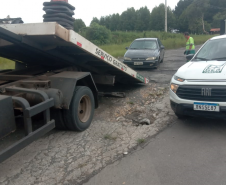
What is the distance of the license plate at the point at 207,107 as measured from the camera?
3986 mm

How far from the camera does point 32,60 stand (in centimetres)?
539

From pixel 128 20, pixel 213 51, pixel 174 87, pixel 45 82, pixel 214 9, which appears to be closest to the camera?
pixel 45 82

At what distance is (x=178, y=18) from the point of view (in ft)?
251

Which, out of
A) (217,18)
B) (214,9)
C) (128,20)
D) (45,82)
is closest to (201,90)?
(45,82)

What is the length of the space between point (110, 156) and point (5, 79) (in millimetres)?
2521

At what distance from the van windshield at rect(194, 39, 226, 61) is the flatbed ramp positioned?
6.03 feet

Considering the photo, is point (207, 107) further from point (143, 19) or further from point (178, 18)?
point (143, 19)

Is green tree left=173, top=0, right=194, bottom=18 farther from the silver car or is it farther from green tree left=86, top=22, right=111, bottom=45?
the silver car

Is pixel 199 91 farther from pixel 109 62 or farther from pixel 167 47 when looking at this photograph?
pixel 167 47

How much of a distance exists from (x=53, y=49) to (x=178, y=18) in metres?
78.6

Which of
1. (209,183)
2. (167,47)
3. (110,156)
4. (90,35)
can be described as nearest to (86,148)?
(110,156)

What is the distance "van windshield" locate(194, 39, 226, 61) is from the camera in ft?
17.0

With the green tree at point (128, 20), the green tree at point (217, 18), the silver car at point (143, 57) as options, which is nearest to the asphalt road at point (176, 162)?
Answer: the silver car at point (143, 57)

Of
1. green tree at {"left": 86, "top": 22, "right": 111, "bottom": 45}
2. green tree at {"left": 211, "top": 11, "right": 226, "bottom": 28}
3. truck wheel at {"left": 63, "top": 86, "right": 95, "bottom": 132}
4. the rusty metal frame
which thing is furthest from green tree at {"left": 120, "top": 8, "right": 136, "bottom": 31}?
the rusty metal frame
